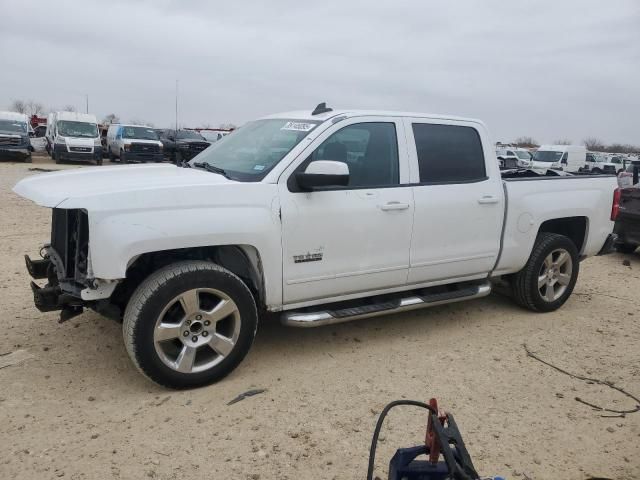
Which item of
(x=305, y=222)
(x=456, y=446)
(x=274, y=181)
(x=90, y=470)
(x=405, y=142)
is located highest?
(x=405, y=142)

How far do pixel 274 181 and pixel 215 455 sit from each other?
1796mm

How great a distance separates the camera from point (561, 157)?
30.5 metres

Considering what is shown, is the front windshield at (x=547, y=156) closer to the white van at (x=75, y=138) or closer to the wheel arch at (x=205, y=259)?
the white van at (x=75, y=138)

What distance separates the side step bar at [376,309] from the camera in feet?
12.7

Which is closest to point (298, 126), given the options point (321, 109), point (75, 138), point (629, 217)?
point (321, 109)

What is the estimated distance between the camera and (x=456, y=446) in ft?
6.43

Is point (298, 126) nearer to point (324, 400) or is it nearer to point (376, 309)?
point (376, 309)

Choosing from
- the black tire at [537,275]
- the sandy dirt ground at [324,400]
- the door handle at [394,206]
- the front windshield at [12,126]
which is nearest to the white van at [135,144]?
the front windshield at [12,126]

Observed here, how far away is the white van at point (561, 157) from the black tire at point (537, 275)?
88.2ft

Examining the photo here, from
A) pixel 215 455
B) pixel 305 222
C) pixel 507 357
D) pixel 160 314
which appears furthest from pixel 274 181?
pixel 507 357

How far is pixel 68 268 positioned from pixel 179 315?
85 centimetres

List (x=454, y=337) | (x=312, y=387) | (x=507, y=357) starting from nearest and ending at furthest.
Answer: (x=312, y=387) < (x=507, y=357) < (x=454, y=337)

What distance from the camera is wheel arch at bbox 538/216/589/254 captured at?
219 inches

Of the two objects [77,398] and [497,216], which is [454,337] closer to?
[497,216]
